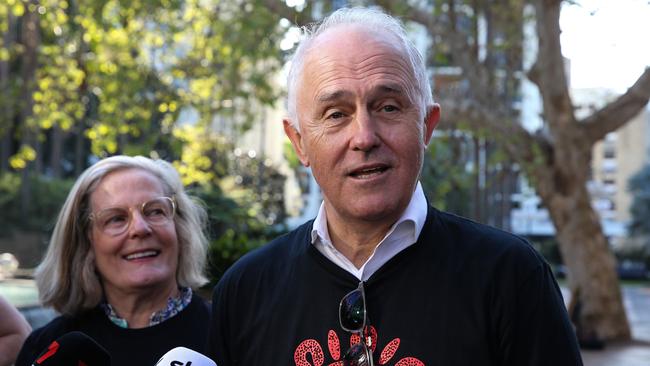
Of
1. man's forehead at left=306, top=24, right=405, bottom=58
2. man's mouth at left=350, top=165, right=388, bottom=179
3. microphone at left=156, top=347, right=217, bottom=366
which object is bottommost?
microphone at left=156, top=347, right=217, bottom=366

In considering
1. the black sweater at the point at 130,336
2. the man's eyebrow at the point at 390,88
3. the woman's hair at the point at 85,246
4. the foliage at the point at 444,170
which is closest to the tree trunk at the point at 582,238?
the foliage at the point at 444,170

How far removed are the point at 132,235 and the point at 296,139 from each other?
4.45 ft

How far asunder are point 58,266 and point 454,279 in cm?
215

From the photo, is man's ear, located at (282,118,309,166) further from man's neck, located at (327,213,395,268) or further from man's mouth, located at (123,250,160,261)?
man's mouth, located at (123,250,160,261)

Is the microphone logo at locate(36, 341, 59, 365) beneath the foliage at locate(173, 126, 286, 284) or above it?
above

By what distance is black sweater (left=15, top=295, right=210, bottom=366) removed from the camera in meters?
3.77

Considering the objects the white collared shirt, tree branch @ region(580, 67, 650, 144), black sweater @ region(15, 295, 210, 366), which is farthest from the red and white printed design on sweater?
tree branch @ region(580, 67, 650, 144)

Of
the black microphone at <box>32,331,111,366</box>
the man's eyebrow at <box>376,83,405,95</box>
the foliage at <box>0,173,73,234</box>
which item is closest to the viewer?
the man's eyebrow at <box>376,83,405,95</box>

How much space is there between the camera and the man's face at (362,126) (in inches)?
95.2

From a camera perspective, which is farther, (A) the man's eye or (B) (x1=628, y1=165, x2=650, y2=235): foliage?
(B) (x1=628, y1=165, x2=650, y2=235): foliage

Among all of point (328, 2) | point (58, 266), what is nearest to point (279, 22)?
point (328, 2)

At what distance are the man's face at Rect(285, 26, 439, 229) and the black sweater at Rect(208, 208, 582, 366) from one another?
155mm

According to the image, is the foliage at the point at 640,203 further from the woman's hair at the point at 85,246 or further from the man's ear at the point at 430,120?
the man's ear at the point at 430,120

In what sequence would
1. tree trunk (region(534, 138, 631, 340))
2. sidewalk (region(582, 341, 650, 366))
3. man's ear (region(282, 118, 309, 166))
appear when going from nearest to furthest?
man's ear (region(282, 118, 309, 166)), sidewalk (region(582, 341, 650, 366)), tree trunk (region(534, 138, 631, 340))
